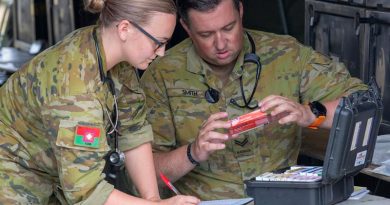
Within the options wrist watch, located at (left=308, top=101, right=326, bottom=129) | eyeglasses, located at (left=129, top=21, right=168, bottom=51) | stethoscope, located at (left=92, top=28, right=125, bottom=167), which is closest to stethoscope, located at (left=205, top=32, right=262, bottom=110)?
wrist watch, located at (left=308, top=101, right=326, bottom=129)

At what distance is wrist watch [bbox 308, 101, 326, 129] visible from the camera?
3.22 metres

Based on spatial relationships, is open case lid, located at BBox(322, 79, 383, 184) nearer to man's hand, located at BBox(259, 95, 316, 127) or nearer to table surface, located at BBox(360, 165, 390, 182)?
man's hand, located at BBox(259, 95, 316, 127)

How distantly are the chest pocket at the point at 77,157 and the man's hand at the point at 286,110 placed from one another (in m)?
0.58

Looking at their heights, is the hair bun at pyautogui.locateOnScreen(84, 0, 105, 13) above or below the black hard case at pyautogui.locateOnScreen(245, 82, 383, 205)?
above

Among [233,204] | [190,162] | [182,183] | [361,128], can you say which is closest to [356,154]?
[361,128]

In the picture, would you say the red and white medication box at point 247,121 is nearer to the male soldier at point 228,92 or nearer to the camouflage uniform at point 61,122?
the camouflage uniform at point 61,122

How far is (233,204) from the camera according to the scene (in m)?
2.95

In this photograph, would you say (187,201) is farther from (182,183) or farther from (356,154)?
(182,183)

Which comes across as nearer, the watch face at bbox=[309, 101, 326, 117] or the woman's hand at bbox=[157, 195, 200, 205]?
Answer: the woman's hand at bbox=[157, 195, 200, 205]

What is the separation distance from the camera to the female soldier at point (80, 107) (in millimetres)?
2598

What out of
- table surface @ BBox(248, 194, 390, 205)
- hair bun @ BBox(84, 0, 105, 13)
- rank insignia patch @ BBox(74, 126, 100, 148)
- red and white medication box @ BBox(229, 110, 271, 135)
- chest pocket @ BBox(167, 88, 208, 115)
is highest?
hair bun @ BBox(84, 0, 105, 13)

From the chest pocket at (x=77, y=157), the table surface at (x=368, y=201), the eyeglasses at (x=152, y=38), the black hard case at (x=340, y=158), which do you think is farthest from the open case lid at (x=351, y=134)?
the chest pocket at (x=77, y=157)

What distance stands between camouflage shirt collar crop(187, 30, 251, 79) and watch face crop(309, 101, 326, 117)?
339 mm

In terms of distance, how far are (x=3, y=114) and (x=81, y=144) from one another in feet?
1.27
